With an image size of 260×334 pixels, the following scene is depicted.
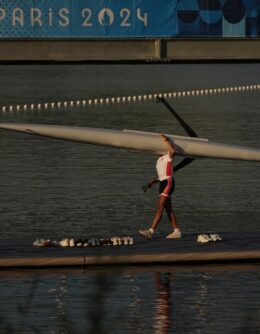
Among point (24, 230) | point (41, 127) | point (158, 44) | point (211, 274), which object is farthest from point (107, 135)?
point (158, 44)

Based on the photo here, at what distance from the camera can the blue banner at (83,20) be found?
13912 cm

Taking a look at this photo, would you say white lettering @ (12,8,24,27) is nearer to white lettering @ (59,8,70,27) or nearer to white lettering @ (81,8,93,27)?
white lettering @ (59,8,70,27)

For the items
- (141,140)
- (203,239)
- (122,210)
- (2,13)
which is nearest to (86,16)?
(2,13)

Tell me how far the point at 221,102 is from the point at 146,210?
195 ft

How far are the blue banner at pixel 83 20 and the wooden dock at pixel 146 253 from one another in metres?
107

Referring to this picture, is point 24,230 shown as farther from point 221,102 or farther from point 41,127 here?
point 221,102

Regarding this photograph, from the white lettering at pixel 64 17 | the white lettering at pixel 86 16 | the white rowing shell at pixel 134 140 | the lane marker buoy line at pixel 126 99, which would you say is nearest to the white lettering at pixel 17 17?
the white lettering at pixel 64 17

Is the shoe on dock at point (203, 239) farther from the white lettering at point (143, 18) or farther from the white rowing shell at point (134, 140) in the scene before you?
the white lettering at point (143, 18)

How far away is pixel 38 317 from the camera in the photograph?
80.2 feet

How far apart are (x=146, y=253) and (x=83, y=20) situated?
11141cm

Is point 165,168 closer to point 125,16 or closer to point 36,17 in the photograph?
point 36,17

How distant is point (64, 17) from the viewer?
14038 cm

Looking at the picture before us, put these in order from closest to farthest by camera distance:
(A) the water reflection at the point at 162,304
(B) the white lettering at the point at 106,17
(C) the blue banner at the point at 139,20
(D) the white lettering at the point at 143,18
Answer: (A) the water reflection at the point at 162,304 < (C) the blue banner at the point at 139,20 < (D) the white lettering at the point at 143,18 < (B) the white lettering at the point at 106,17

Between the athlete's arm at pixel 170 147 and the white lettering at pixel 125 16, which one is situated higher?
the athlete's arm at pixel 170 147
